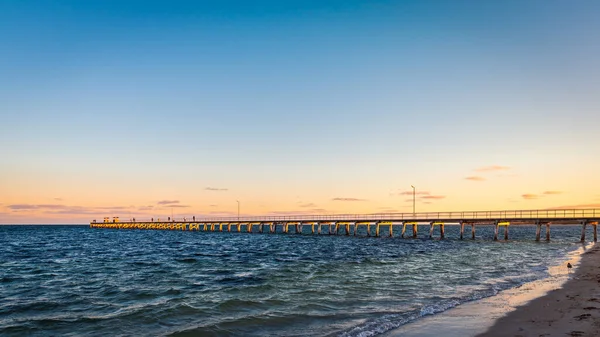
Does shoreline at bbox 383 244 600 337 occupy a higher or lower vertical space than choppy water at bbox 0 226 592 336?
higher

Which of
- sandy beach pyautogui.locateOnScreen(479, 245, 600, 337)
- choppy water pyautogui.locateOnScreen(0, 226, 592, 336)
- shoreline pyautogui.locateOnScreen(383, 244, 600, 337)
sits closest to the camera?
sandy beach pyautogui.locateOnScreen(479, 245, 600, 337)

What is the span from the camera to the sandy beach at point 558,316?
11.1m

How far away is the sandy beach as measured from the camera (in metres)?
11.1

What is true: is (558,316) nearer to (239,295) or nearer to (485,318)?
(485,318)

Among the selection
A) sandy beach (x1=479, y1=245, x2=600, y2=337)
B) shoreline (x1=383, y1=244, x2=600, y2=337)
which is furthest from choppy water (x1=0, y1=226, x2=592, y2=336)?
sandy beach (x1=479, y1=245, x2=600, y2=337)

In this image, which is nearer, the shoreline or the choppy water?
the shoreline

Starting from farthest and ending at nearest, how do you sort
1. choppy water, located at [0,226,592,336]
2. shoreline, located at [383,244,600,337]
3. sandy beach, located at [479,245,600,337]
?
choppy water, located at [0,226,592,336] → shoreline, located at [383,244,600,337] → sandy beach, located at [479,245,600,337]

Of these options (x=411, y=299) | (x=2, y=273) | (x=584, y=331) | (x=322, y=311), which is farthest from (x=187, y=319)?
(x=2, y=273)

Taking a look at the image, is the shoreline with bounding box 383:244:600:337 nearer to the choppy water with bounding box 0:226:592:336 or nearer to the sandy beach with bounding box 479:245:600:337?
the sandy beach with bounding box 479:245:600:337

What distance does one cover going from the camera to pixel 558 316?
507 inches

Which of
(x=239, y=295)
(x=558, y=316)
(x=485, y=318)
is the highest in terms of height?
(x=558, y=316)

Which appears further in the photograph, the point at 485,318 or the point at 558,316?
the point at 485,318

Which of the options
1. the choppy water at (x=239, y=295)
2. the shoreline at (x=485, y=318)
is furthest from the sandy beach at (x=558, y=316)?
the choppy water at (x=239, y=295)

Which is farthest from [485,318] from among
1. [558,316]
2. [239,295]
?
[239,295]
